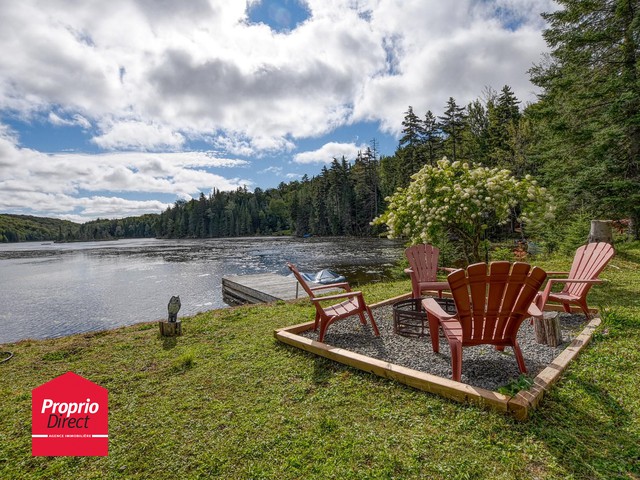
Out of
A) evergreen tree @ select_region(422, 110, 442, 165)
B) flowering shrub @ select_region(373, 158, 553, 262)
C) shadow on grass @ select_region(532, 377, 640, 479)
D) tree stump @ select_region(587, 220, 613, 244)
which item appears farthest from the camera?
evergreen tree @ select_region(422, 110, 442, 165)

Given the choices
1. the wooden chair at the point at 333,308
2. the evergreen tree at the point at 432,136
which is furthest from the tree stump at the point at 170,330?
the evergreen tree at the point at 432,136

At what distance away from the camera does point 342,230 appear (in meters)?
56.4

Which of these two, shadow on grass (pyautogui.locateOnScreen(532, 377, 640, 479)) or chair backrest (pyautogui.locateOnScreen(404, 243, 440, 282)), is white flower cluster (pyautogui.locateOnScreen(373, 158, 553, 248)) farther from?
shadow on grass (pyautogui.locateOnScreen(532, 377, 640, 479))

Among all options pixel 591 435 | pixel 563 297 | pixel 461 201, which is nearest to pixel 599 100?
pixel 461 201

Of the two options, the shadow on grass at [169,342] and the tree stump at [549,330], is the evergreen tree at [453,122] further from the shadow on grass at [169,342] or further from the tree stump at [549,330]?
A: the shadow on grass at [169,342]

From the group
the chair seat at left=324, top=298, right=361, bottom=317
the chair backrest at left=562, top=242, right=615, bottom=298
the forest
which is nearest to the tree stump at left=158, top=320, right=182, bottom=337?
the chair seat at left=324, top=298, right=361, bottom=317

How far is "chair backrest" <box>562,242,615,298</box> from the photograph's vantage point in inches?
172

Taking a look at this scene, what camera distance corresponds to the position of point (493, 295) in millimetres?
2848

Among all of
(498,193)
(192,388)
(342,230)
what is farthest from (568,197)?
(342,230)

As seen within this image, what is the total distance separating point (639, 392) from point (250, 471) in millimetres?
2978

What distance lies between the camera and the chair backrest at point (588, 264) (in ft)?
14.3

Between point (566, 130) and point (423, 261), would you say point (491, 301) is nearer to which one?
point (423, 261)

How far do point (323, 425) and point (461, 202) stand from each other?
5.55m

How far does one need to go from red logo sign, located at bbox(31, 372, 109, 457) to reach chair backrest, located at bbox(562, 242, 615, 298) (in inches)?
219
